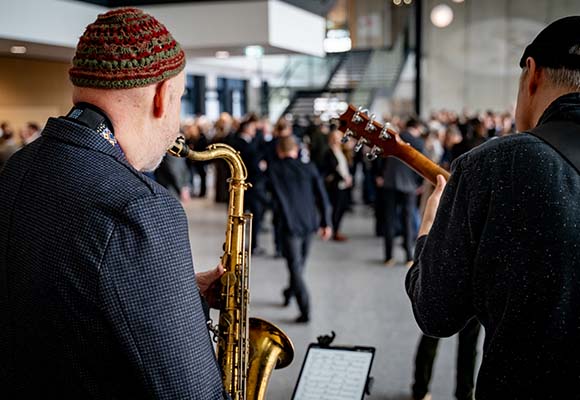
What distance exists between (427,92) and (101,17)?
22.9 m

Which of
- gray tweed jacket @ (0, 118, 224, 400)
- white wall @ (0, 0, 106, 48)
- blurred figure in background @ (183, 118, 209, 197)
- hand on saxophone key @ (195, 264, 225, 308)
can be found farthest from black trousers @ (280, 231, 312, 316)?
blurred figure in background @ (183, 118, 209, 197)

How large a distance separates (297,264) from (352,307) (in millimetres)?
717

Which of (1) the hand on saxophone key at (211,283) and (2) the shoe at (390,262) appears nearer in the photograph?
(1) the hand on saxophone key at (211,283)

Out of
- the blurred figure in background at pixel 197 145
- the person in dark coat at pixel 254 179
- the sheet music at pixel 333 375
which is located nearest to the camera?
the sheet music at pixel 333 375

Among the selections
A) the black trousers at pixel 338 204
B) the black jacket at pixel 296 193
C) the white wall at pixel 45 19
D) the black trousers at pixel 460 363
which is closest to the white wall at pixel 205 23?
the white wall at pixel 45 19

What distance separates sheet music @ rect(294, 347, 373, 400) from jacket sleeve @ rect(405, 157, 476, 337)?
1.13 metres

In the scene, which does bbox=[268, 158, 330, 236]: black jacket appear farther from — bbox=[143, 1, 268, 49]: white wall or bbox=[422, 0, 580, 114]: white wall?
bbox=[422, 0, 580, 114]: white wall

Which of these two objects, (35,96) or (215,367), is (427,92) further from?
(215,367)

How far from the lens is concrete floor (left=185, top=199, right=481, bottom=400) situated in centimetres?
486

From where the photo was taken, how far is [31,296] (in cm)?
139

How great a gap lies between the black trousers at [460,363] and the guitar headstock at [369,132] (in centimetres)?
191

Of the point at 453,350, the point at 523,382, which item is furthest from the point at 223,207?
the point at 523,382

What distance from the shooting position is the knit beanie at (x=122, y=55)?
1.43m

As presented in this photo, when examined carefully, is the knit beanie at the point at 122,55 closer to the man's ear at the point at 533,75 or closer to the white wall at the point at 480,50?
the man's ear at the point at 533,75
